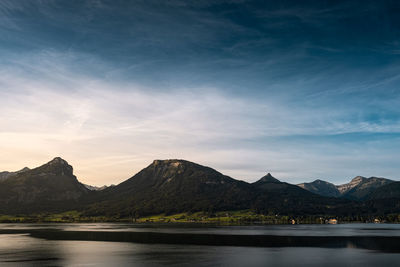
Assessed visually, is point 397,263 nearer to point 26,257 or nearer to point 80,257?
point 80,257

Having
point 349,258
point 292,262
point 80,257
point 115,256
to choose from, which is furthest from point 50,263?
point 349,258

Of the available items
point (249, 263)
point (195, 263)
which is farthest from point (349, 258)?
point (195, 263)

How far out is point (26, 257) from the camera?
90.2 metres

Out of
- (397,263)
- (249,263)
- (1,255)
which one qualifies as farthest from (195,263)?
(1,255)

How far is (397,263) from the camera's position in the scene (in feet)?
262

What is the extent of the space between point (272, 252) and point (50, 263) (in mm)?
58042

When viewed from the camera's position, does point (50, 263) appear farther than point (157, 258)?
No

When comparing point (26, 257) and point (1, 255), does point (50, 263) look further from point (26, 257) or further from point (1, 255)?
point (1, 255)

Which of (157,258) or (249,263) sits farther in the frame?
(157,258)

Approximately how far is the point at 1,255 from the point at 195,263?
52030mm

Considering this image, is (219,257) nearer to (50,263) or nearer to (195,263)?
(195,263)

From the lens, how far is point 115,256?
306ft

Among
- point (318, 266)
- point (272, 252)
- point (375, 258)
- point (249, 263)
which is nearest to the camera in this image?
point (318, 266)

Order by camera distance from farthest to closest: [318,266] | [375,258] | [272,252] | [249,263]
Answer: [272,252] < [375,258] < [249,263] < [318,266]
